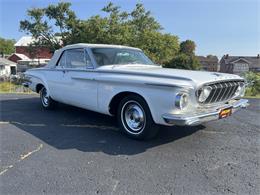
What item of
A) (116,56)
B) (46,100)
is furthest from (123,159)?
(46,100)

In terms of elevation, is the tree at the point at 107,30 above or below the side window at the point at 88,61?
above

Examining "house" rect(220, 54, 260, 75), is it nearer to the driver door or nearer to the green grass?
the green grass

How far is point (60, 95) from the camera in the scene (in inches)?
239

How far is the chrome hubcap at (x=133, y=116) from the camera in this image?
4309 millimetres

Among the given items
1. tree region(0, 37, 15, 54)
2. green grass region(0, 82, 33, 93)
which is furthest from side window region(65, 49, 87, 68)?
tree region(0, 37, 15, 54)

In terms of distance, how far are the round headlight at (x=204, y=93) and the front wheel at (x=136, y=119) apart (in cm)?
85

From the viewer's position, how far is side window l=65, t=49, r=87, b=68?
5462 mm

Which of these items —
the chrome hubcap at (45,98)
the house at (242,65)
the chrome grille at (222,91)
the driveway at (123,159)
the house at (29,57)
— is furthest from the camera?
the house at (242,65)

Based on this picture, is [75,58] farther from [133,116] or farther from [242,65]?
[242,65]

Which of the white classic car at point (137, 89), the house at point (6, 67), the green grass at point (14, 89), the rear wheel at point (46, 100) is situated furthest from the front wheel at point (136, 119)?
the house at point (6, 67)

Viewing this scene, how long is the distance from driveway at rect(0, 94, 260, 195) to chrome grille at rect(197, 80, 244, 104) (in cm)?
74

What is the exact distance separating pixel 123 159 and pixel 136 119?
958 millimetres

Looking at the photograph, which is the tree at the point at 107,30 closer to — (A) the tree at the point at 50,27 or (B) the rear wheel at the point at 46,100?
(A) the tree at the point at 50,27

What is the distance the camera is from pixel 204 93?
390 centimetres
